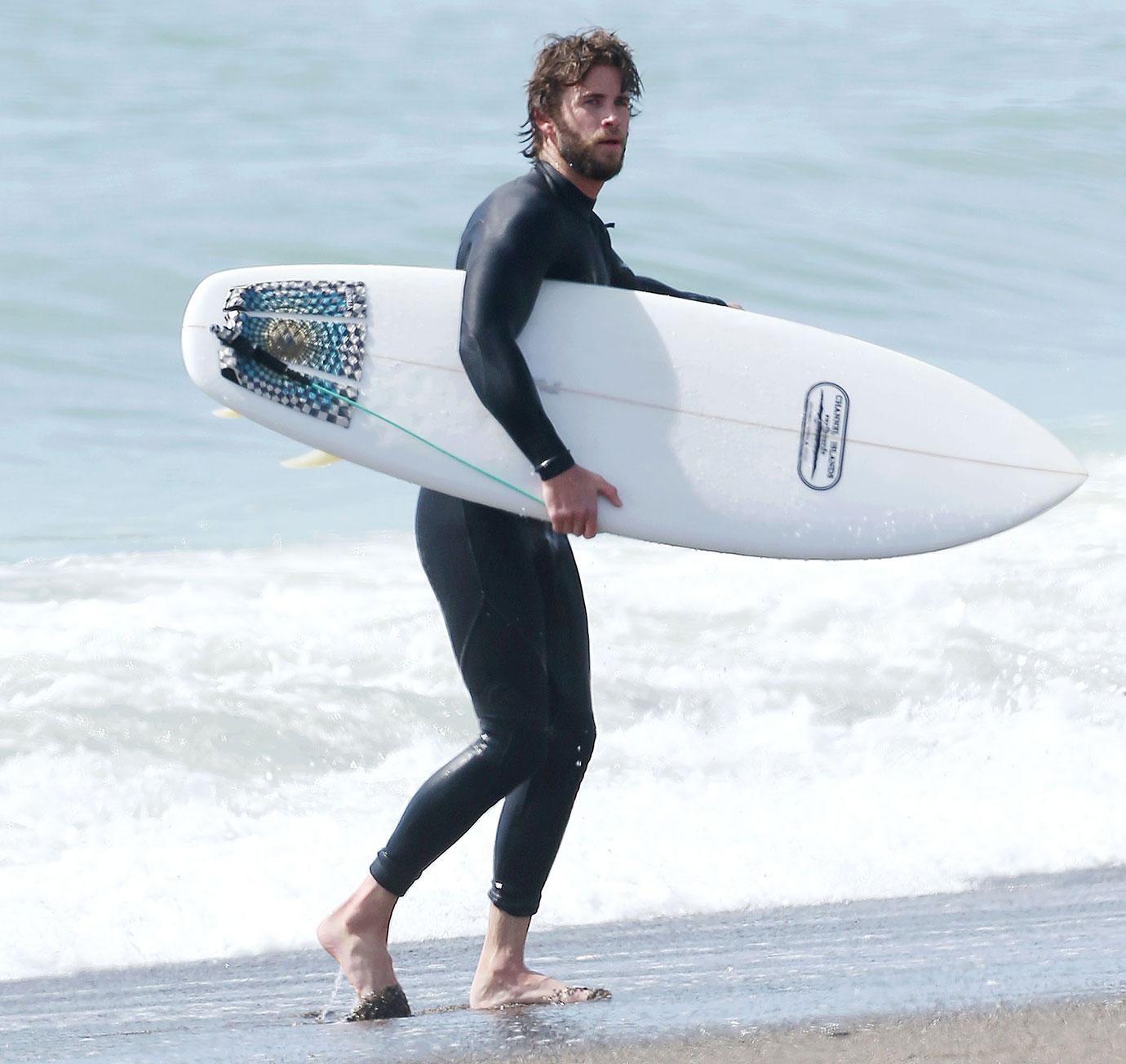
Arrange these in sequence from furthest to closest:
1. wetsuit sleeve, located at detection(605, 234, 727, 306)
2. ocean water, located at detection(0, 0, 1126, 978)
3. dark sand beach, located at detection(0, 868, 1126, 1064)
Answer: ocean water, located at detection(0, 0, 1126, 978)
wetsuit sleeve, located at detection(605, 234, 727, 306)
dark sand beach, located at detection(0, 868, 1126, 1064)

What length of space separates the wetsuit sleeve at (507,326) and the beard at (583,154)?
144 millimetres

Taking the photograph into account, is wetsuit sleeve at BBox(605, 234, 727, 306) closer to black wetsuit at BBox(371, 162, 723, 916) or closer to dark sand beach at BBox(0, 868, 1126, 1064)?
black wetsuit at BBox(371, 162, 723, 916)

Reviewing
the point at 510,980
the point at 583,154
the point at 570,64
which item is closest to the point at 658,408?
the point at 583,154

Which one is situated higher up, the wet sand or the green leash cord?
the green leash cord

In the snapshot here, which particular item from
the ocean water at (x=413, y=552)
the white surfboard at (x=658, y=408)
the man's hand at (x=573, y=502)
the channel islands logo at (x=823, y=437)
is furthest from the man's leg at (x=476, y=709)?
the ocean water at (x=413, y=552)

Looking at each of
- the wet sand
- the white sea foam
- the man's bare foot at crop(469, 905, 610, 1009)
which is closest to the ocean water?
the white sea foam

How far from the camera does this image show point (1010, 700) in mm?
5555

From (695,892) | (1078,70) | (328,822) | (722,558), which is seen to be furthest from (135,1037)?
(1078,70)

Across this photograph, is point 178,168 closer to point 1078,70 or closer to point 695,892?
point 1078,70

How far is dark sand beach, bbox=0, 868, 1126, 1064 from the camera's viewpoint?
221cm

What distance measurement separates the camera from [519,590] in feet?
8.83

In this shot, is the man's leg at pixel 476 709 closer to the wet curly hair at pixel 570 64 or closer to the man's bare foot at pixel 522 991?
the man's bare foot at pixel 522 991

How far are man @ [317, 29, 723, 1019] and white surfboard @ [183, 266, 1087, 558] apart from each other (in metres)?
0.21

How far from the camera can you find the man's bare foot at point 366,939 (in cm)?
272
